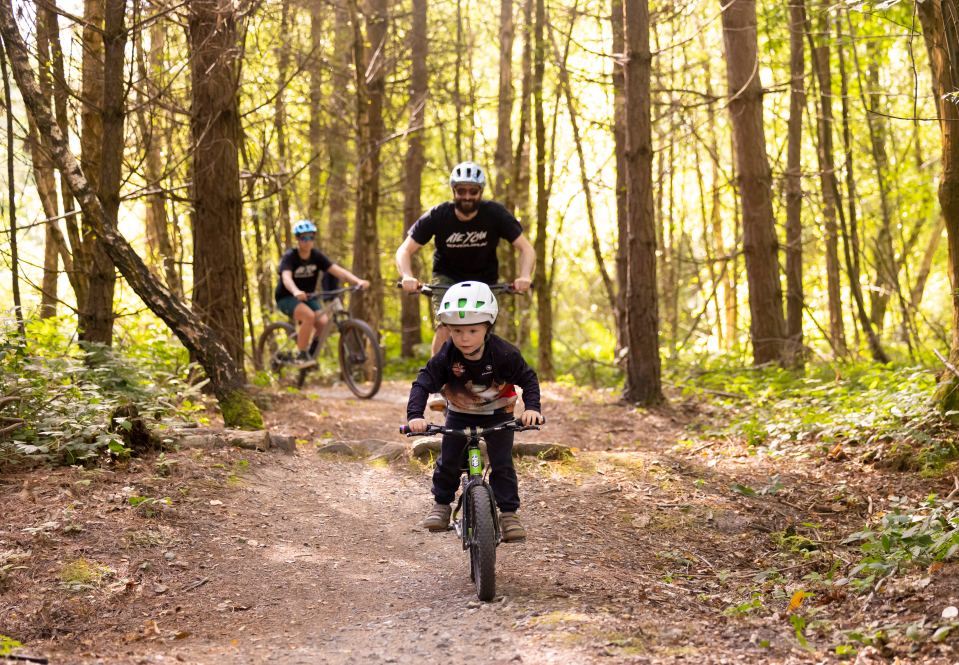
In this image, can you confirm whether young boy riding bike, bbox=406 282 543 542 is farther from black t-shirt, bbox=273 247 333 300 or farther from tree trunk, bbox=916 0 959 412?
black t-shirt, bbox=273 247 333 300

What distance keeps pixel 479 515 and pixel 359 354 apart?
777 centimetres

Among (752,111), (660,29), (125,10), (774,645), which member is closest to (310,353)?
(125,10)

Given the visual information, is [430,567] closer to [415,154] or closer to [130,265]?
[130,265]

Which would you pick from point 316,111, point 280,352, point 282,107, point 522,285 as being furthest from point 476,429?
point 316,111

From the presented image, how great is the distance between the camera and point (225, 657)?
451 cm

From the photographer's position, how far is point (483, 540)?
16.3 ft

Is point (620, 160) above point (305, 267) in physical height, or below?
above

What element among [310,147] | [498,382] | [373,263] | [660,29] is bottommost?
[498,382]

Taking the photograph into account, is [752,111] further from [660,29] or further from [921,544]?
[660,29]

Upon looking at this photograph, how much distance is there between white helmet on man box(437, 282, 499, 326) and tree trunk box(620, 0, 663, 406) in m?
6.07

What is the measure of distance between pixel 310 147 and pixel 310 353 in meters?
8.22

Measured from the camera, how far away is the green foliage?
4.95m

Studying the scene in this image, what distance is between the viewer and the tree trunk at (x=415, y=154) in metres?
18.2

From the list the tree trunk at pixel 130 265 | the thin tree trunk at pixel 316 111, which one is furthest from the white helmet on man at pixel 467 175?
the thin tree trunk at pixel 316 111
